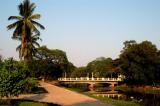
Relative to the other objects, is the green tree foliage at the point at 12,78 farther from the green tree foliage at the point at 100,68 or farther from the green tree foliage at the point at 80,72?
the green tree foliage at the point at 80,72

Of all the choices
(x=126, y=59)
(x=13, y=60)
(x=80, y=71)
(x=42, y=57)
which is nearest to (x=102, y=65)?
(x=80, y=71)

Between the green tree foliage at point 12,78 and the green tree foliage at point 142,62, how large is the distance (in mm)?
48431

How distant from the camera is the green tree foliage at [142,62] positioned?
73.1 metres

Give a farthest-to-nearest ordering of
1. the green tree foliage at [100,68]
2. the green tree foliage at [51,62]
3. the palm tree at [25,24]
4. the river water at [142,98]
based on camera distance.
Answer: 1. the green tree foliage at [100,68]
2. the green tree foliage at [51,62]
3. the palm tree at [25,24]
4. the river water at [142,98]

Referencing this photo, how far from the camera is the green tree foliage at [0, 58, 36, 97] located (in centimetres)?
2550

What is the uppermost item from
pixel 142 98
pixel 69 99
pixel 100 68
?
pixel 100 68

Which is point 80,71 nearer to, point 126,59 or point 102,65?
point 102,65

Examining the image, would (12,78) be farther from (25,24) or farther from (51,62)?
(51,62)

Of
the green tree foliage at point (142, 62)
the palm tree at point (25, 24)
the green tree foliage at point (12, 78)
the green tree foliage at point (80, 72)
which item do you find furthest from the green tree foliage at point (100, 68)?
the green tree foliage at point (12, 78)

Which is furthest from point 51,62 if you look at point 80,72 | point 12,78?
point 12,78

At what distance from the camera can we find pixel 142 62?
7344 cm

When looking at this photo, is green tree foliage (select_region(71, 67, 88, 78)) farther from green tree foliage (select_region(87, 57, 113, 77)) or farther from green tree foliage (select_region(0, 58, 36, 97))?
green tree foliage (select_region(0, 58, 36, 97))

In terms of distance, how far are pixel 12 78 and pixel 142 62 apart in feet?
167

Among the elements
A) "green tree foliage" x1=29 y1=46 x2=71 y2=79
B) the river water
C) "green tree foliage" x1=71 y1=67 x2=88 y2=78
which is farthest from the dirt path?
"green tree foliage" x1=71 y1=67 x2=88 y2=78
